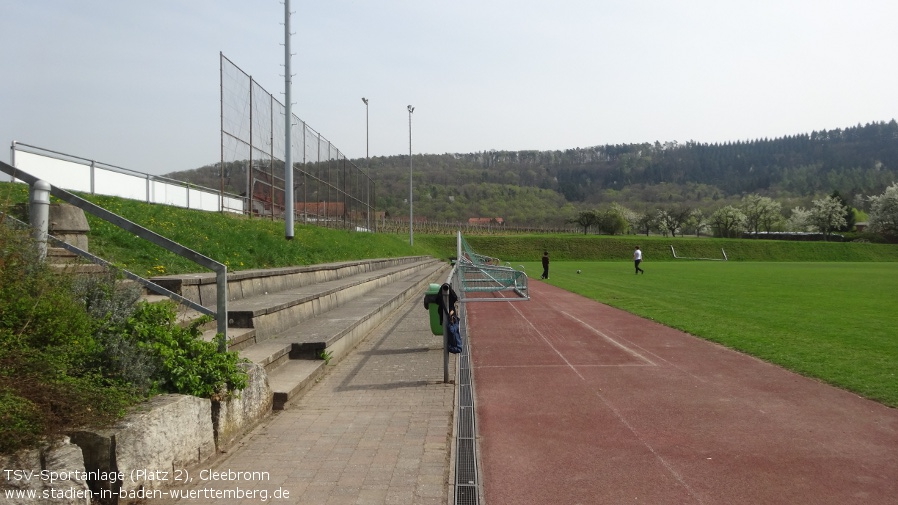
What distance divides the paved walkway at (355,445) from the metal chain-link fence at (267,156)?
33.1ft

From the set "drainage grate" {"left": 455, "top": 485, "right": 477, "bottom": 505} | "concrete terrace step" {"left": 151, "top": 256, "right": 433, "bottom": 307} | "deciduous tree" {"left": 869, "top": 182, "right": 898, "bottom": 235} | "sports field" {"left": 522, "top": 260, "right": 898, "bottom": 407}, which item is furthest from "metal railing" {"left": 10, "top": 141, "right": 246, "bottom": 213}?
"deciduous tree" {"left": 869, "top": 182, "right": 898, "bottom": 235}

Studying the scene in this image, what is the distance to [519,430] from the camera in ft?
18.5

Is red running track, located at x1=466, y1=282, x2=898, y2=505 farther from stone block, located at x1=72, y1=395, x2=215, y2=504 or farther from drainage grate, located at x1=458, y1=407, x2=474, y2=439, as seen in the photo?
stone block, located at x1=72, y1=395, x2=215, y2=504

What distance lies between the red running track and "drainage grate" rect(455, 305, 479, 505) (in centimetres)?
10

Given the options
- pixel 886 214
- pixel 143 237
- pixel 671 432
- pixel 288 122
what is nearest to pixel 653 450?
pixel 671 432

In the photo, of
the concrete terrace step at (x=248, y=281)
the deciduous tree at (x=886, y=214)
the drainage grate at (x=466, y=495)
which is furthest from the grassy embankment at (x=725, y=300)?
the deciduous tree at (x=886, y=214)

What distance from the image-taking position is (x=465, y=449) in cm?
503

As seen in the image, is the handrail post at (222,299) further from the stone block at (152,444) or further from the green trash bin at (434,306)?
the green trash bin at (434,306)

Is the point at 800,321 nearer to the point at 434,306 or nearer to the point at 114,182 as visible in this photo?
the point at 434,306

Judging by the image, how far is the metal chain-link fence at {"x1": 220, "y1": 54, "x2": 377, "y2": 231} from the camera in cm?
1580

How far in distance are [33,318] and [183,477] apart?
4.50ft

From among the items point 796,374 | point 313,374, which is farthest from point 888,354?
point 313,374

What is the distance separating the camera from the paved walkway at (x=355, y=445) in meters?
3.96

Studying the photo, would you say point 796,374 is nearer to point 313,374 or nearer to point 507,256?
point 313,374
